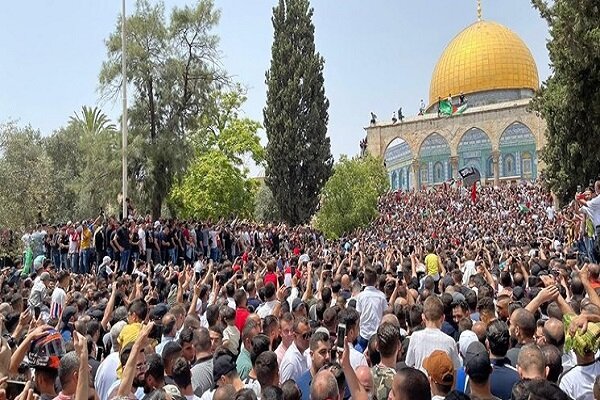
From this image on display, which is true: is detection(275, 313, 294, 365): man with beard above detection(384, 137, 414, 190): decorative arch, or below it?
below

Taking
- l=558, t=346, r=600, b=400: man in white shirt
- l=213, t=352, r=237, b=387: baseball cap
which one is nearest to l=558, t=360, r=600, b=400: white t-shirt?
l=558, t=346, r=600, b=400: man in white shirt

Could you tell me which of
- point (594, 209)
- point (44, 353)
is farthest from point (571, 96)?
point (44, 353)

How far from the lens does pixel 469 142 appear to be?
70125mm

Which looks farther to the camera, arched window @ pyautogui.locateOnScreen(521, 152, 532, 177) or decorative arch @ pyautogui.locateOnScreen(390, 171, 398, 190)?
decorative arch @ pyautogui.locateOnScreen(390, 171, 398, 190)

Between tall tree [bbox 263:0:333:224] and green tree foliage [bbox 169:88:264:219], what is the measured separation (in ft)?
9.21

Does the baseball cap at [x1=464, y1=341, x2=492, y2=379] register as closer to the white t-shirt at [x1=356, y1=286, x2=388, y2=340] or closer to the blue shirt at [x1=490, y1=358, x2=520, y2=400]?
the blue shirt at [x1=490, y1=358, x2=520, y2=400]

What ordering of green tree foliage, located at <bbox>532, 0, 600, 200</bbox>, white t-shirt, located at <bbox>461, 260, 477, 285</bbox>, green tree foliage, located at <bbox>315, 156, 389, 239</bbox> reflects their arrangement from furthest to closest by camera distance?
1. green tree foliage, located at <bbox>315, 156, 389, 239</bbox>
2. green tree foliage, located at <bbox>532, 0, 600, 200</bbox>
3. white t-shirt, located at <bbox>461, 260, 477, 285</bbox>

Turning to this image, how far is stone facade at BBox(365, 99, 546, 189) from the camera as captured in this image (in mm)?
66812

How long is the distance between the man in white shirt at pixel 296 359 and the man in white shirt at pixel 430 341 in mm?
946

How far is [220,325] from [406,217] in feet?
139

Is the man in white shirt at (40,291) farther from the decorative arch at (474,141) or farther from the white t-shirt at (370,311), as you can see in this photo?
the decorative arch at (474,141)

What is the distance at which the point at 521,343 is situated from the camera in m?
5.68

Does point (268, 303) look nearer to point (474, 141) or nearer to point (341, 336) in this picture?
point (341, 336)

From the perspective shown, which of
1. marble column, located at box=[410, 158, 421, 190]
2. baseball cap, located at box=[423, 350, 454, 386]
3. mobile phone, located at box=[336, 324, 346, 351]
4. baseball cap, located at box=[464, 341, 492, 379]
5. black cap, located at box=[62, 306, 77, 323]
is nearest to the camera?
baseball cap, located at box=[423, 350, 454, 386]
